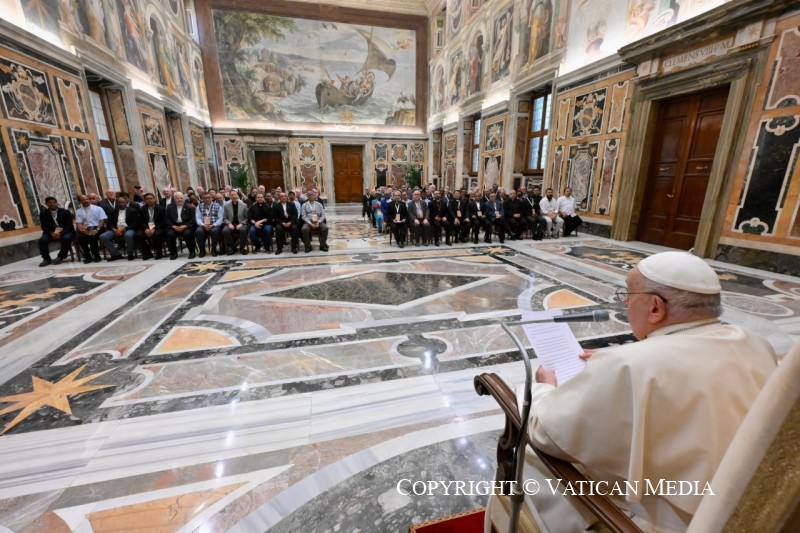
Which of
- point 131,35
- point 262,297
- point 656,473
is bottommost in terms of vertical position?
point 262,297

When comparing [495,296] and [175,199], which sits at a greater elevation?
[175,199]

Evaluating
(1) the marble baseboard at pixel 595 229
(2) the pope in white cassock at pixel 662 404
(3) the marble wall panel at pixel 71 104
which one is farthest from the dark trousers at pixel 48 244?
(1) the marble baseboard at pixel 595 229

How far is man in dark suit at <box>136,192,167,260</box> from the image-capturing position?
21.1 feet

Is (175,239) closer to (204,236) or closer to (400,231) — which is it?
(204,236)

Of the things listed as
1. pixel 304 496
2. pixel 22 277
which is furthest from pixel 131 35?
pixel 304 496

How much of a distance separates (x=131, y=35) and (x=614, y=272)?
41.6 feet

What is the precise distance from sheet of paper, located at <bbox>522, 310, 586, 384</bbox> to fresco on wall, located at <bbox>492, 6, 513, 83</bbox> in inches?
460

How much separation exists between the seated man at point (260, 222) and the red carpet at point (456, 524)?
21.3 ft

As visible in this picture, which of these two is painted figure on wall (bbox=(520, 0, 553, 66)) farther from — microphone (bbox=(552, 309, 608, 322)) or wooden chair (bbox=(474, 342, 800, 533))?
wooden chair (bbox=(474, 342, 800, 533))

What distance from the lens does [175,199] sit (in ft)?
21.7

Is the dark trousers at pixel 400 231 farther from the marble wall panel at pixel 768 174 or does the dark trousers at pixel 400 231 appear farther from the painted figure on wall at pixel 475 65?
the painted figure on wall at pixel 475 65

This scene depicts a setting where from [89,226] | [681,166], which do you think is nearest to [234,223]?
[89,226]

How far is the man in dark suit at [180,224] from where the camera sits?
6.49m

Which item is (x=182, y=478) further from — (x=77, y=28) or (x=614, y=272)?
(x=77, y=28)
